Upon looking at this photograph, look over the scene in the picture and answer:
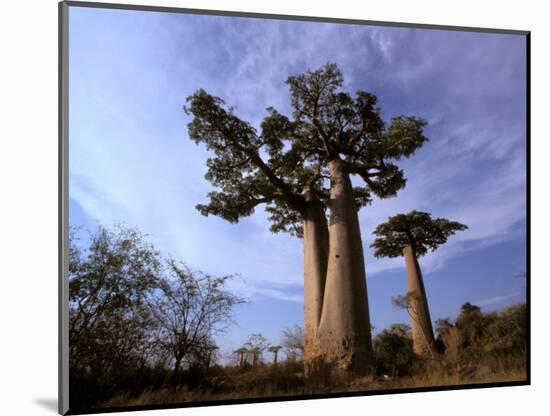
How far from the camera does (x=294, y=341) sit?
4.76 meters

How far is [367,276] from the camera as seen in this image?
4.97m

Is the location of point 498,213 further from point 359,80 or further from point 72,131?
point 72,131

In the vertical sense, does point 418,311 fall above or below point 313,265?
below

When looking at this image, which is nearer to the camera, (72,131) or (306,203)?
(72,131)

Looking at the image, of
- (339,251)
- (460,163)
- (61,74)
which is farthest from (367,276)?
(61,74)

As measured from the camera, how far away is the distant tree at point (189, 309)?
453 centimetres

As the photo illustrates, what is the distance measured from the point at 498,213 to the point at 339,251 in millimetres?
1283

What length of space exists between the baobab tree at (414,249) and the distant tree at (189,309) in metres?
1.23

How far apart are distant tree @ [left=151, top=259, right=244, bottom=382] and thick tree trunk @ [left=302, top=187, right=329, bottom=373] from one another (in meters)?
0.57

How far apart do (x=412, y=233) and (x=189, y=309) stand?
1.72 meters

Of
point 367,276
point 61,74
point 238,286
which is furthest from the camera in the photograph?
point 367,276

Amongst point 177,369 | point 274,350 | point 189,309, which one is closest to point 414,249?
point 274,350

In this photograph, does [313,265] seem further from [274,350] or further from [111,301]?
[111,301]

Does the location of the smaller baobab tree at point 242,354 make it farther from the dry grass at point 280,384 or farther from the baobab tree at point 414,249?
the baobab tree at point 414,249
